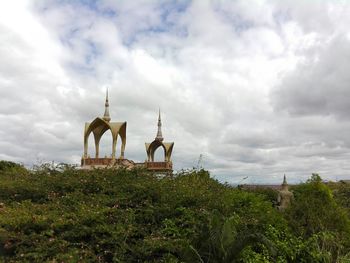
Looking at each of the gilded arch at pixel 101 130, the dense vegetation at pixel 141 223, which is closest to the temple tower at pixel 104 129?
the gilded arch at pixel 101 130

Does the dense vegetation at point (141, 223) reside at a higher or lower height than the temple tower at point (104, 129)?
lower

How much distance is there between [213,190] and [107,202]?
2.26m

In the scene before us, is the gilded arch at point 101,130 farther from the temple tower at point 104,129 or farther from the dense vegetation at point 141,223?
the dense vegetation at point 141,223

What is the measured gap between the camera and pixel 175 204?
23.2 ft

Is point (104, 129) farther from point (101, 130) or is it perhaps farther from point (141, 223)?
point (141, 223)

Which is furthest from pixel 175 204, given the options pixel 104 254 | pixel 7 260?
pixel 7 260

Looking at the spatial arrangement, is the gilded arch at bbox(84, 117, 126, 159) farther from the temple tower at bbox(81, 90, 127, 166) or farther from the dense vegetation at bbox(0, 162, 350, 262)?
the dense vegetation at bbox(0, 162, 350, 262)

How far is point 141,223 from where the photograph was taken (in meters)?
6.66

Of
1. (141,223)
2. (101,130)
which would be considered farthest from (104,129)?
(141,223)

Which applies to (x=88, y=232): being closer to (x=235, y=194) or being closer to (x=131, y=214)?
(x=131, y=214)

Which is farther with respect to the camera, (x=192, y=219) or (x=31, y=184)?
(x=31, y=184)

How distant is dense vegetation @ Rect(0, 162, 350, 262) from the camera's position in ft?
19.1

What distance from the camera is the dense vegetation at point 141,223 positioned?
5828 mm

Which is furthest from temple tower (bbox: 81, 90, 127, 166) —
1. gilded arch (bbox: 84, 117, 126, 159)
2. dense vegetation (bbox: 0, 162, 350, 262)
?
dense vegetation (bbox: 0, 162, 350, 262)
